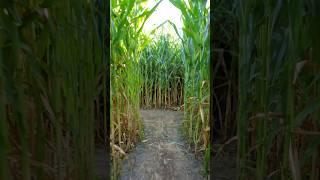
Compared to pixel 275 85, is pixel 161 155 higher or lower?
lower

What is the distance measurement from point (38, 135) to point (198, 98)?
50 cm

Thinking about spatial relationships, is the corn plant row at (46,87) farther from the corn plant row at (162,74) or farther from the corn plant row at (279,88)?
the corn plant row at (162,74)

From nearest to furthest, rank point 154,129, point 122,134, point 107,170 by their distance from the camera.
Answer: point 107,170 < point 154,129 < point 122,134

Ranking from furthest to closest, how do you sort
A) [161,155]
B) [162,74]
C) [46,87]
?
1. [162,74]
2. [161,155]
3. [46,87]

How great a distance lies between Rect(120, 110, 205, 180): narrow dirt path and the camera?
720 mm

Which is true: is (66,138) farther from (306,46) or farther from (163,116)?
(163,116)

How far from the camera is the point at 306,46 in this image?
32 cm

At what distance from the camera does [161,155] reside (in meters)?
0.74

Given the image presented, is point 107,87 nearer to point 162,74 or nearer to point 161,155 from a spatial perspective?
point 161,155


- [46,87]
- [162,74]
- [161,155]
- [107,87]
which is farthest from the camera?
[162,74]

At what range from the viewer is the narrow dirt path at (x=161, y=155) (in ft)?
2.36

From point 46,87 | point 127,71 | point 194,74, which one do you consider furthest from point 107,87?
point 127,71

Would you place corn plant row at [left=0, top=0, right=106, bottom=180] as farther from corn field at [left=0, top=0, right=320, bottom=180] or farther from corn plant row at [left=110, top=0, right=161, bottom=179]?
corn plant row at [left=110, top=0, right=161, bottom=179]

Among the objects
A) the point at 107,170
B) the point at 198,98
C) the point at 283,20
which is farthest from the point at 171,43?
the point at 283,20
